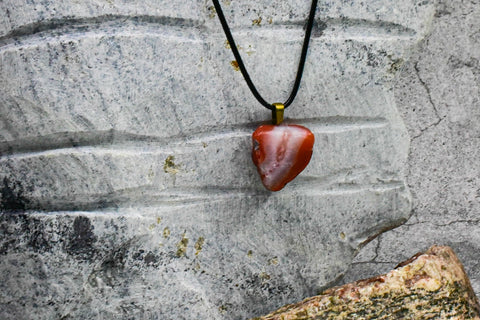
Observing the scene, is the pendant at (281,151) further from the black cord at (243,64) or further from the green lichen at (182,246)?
the green lichen at (182,246)

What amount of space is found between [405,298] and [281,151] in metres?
0.27

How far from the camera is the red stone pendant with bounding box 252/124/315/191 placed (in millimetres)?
883

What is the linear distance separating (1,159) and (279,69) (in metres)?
0.44

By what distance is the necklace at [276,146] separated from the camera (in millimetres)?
884

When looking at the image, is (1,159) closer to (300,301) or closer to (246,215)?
(246,215)

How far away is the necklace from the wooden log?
0.18 meters

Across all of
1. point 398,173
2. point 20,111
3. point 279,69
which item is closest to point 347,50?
point 279,69

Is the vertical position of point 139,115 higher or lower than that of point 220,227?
higher

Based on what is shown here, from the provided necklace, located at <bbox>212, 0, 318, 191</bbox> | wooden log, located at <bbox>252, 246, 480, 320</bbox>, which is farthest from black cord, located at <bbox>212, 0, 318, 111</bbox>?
wooden log, located at <bbox>252, 246, 480, 320</bbox>

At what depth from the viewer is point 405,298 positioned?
0.84m

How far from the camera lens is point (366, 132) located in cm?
99

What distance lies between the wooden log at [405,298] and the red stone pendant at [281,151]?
19 centimetres

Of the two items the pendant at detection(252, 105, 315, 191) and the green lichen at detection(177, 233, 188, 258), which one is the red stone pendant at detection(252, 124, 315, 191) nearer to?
the pendant at detection(252, 105, 315, 191)

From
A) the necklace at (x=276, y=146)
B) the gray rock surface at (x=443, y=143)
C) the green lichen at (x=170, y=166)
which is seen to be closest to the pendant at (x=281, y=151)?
the necklace at (x=276, y=146)
